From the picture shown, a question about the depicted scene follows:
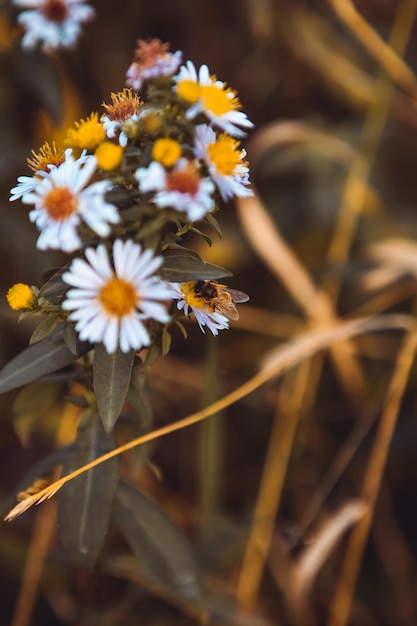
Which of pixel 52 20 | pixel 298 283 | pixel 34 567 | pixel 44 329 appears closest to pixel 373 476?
pixel 298 283

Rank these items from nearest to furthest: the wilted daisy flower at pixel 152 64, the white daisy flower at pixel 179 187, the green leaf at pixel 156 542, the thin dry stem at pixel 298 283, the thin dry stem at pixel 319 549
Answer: the white daisy flower at pixel 179 187
the wilted daisy flower at pixel 152 64
the green leaf at pixel 156 542
the thin dry stem at pixel 319 549
the thin dry stem at pixel 298 283

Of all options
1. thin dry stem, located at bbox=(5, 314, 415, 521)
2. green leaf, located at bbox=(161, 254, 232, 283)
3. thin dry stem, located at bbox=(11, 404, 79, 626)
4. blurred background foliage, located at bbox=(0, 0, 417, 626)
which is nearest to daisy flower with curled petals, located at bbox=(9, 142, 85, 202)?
green leaf, located at bbox=(161, 254, 232, 283)

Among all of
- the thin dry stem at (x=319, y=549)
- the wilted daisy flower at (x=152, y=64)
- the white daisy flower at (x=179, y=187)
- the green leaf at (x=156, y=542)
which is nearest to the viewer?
the white daisy flower at (x=179, y=187)

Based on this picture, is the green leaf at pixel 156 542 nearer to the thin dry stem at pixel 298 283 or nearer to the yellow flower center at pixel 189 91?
the yellow flower center at pixel 189 91

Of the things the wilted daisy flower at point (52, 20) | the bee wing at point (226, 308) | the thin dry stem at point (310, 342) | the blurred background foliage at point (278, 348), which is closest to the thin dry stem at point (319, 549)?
the blurred background foliage at point (278, 348)

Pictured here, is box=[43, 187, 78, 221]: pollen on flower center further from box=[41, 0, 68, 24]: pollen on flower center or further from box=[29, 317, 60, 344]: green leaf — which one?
box=[41, 0, 68, 24]: pollen on flower center

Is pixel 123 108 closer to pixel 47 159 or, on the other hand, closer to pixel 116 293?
pixel 47 159

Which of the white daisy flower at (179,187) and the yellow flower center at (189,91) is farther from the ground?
the yellow flower center at (189,91)
